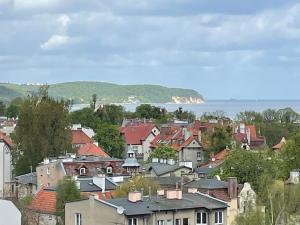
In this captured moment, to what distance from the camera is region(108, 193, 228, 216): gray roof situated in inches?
1984

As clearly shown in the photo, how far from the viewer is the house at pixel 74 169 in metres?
74.2

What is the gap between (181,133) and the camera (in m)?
121

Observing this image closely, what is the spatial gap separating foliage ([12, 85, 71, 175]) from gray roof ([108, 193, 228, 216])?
36.4 m

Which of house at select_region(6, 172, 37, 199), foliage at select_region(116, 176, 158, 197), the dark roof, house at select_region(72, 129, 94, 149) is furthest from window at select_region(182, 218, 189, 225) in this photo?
house at select_region(72, 129, 94, 149)

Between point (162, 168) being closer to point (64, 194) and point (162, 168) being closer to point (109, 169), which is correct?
point (109, 169)

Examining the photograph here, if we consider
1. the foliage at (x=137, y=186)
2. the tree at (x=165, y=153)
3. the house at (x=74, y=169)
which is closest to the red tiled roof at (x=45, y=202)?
the foliage at (x=137, y=186)

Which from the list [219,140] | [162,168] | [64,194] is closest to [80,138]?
[219,140]

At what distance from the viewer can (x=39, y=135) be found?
90.9 m

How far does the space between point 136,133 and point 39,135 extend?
43.1 metres

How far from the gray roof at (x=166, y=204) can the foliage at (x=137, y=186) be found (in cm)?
515

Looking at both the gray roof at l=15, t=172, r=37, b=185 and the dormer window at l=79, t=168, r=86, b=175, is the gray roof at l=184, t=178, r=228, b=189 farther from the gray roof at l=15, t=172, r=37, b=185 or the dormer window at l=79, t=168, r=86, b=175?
the gray roof at l=15, t=172, r=37, b=185

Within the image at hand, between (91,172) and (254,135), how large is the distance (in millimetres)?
58058

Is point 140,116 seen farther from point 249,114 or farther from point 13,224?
point 13,224

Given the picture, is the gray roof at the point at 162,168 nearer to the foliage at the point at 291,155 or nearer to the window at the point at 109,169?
the window at the point at 109,169
